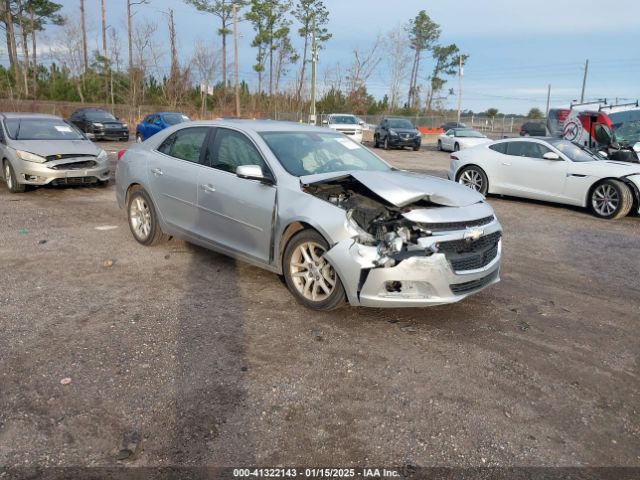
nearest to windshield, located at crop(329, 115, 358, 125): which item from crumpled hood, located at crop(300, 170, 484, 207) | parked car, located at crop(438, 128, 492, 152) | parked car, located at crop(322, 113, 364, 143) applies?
parked car, located at crop(322, 113, 364, 143)

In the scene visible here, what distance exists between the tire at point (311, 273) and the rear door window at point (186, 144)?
5.83 feet

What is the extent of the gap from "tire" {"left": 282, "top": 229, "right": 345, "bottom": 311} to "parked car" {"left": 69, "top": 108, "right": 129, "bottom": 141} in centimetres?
2281

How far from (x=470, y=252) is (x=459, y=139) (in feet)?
75.9

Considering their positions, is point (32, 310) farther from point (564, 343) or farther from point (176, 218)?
point (564, 343)

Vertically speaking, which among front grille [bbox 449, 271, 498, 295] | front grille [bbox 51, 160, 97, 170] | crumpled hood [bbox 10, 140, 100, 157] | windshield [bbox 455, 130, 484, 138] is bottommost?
front grille [bbox 449, 271, 498, 295]

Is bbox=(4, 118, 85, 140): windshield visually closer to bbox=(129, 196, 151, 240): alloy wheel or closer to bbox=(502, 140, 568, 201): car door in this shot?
bbox=(129, 196, 151, 240): alloy wheel

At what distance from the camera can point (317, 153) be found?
17.8ft

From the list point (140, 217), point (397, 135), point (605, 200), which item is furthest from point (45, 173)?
point (397, 135)

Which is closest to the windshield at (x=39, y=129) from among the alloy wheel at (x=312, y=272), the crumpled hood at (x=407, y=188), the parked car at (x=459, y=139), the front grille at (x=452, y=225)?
the crumpled hood at (x=407, y=188)

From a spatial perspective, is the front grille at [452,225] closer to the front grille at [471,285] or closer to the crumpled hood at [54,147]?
the front grille at [471,285]

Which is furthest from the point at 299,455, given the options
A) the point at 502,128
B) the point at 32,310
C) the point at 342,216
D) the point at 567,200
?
the point at 502,128

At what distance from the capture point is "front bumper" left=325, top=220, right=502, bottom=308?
4.15 meters

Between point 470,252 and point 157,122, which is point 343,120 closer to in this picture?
point 157,122

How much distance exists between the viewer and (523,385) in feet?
11.8
